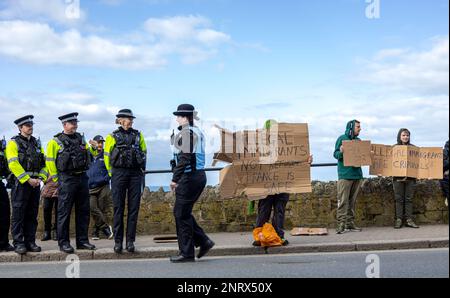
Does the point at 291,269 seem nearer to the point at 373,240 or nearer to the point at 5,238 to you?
the point at 373,240

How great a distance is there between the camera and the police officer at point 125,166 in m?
10.5

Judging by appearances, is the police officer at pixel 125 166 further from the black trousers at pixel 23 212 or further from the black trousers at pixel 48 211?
the black trousers at pixel 48 211

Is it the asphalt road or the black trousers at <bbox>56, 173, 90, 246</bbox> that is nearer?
the asphalt road

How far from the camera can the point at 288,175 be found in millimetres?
11141

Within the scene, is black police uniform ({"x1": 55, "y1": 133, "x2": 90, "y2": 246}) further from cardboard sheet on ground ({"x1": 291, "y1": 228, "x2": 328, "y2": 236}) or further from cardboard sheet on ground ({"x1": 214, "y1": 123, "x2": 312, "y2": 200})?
cardboard sheet on ground ({"x1": 291, "y1": 228, "x2": 328, "y2": 236})

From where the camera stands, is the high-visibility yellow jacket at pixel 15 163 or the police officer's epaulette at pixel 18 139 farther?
the police officer's epaulette at pixel 18 139

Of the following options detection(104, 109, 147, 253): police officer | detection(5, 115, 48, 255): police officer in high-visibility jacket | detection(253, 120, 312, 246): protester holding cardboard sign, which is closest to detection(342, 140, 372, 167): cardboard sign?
detection(253, 120, 312, 246): protester holding cardboard sign

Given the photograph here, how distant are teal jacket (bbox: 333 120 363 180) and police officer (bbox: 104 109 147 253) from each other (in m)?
3.63


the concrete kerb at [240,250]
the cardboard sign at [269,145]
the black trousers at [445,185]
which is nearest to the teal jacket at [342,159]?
the cardboard sign at [269,145]

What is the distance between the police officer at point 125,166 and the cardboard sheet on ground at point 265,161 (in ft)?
4.18

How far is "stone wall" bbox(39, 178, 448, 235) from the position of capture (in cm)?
1307
